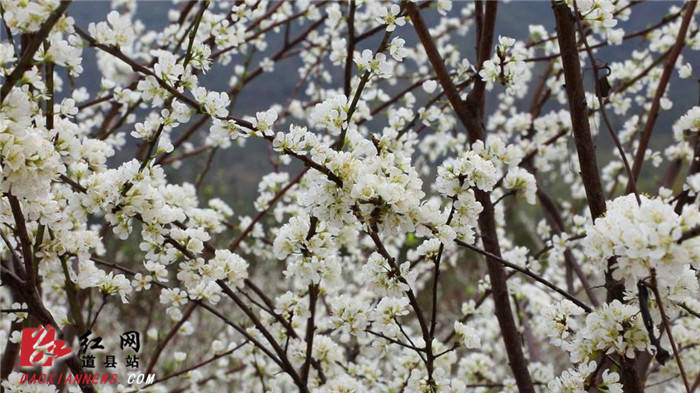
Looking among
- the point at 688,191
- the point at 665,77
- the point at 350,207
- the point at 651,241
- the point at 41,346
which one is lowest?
the point at 41,346

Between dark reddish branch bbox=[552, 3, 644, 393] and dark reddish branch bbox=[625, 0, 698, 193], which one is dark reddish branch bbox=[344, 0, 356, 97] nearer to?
dark reddish branch bbox=[552, 3, 644, 393]

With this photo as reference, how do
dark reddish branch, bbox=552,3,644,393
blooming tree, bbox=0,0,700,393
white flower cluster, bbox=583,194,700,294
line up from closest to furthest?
white flower cluster, bbox=583,194,700,294
blooming tree, bbox=0,0,700,393
dark reddish branch, bbox=552,3,644,393

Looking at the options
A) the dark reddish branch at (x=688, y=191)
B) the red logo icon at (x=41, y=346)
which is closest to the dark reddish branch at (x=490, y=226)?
the dark reddish branch at (x=688, y=191)

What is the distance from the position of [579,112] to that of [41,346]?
1.90 metres

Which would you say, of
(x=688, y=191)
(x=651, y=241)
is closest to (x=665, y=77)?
(x=688, y=191)

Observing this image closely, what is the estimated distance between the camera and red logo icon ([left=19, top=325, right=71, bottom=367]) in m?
1.84

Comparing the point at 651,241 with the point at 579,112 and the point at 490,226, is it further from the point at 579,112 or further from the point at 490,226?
the point at 490,226

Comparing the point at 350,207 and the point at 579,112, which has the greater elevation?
the point at 579,112

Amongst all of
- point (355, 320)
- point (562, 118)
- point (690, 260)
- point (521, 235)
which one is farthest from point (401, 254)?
point (521, 235)

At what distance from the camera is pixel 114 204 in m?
1.61

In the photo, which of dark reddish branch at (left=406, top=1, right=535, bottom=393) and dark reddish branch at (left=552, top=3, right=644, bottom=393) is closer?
dark reddish branch at (left=552, top=3, right=644, bottom=393)

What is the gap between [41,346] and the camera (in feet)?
6.36

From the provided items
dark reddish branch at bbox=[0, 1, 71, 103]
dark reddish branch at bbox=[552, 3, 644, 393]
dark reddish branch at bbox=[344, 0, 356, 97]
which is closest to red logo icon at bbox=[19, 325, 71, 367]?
dark reddish branch at bbox=[0, 1, 71, 103]

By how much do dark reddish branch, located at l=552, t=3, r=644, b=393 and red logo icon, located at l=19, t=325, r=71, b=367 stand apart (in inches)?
66.6
